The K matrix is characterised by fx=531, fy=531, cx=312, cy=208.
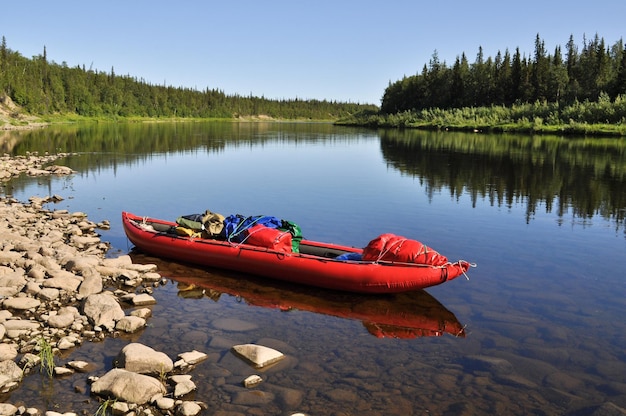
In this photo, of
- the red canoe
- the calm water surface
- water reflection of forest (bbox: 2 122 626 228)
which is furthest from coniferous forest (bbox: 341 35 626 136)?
the red canoe

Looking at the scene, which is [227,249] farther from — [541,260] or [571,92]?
[571,92]

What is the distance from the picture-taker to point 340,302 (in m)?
10.7

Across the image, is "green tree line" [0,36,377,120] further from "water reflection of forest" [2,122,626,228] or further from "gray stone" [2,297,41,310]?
"gray stone" [2,297,41,310]

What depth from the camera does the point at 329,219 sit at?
18016 mm

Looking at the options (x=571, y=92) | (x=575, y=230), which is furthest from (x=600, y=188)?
(x=571, y=92)

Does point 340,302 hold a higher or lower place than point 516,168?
lower

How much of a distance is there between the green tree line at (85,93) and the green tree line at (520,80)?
6595 centimetres

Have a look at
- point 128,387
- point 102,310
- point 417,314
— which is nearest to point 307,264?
point 417,314

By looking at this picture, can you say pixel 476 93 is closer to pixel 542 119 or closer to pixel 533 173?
pixel 542 119

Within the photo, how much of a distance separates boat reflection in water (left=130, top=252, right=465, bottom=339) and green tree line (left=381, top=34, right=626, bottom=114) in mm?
68723

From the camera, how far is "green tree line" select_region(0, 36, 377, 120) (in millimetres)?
91312

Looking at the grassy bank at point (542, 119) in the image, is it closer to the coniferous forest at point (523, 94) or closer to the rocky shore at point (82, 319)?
the coniferous forest at point (523, 94)

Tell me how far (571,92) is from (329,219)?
237 ft

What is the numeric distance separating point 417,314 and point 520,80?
85.9 meters
